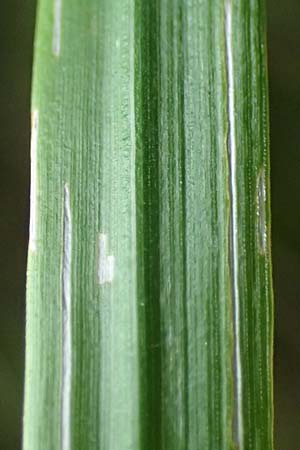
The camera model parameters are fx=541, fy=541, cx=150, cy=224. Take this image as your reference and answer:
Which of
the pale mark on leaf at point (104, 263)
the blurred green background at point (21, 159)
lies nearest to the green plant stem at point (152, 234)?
the pale mark on leaf at point (104, 263)

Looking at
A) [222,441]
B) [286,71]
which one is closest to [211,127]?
[222,441]

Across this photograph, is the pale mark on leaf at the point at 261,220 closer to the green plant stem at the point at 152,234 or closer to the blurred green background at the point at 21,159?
the green plant stem at the point at 152,234

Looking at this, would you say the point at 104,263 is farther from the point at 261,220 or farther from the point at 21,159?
the point at 21,159

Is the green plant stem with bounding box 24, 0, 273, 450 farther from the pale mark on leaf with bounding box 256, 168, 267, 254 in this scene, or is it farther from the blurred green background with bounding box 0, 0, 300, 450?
the blurred green background with bounding box 0, 0, 300, 450

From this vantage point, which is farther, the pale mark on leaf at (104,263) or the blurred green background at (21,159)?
the blurred green background at (21,159)

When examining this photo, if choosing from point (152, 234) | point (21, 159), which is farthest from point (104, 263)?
point (21, 159)

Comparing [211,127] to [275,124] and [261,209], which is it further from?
[275,124]

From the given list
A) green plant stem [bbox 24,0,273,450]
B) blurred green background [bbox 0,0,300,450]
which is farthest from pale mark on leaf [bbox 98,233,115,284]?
blurred green background [bbox 0,0,300,450]

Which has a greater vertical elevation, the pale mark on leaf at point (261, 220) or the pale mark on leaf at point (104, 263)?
the pale mark on leaf at point (261, 220)
